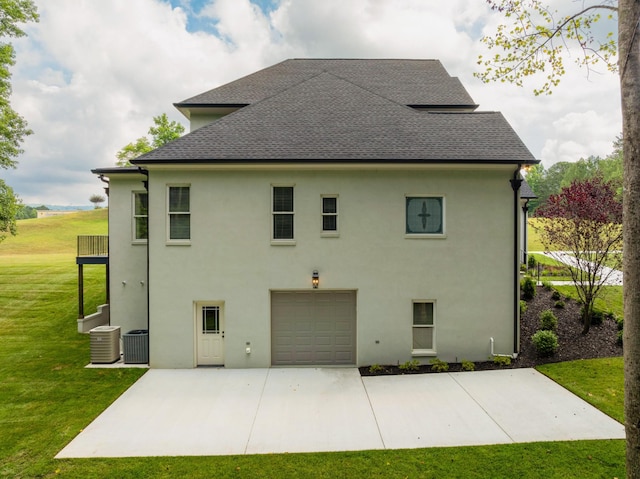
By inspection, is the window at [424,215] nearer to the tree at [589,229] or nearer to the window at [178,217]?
the tree at [589,229]

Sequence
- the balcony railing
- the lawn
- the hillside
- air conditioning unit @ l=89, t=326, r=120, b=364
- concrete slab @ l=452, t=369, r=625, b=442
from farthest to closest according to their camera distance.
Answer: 1. the hillside
2. the balcony railing
3. air conditioning unit @ l=89, t=326, r=120, b=364
4. concrete slab @ l=452, t=369, r=625, b=442
5. the lawn

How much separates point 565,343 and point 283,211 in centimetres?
972

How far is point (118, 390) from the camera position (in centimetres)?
878

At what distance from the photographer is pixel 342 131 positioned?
11047 mm

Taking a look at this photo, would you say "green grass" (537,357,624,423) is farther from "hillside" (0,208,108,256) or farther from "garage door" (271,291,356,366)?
"hillside" (0,208,108,256)

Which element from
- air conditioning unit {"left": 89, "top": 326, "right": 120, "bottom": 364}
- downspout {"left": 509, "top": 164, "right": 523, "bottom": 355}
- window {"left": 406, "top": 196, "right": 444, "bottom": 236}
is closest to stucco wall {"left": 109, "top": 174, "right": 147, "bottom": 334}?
air conditioning unit {"left": 89, "top": 326, "right": 120, "bottom": 364}

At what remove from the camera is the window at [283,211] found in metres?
10.3

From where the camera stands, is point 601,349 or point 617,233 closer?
point 601,349

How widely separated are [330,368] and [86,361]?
7478mm

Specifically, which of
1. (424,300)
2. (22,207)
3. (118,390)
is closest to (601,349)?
(424,300)

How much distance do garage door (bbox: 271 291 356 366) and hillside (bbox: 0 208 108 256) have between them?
39782mm

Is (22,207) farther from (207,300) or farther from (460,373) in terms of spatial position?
(460,373)

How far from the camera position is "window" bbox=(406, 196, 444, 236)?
34.0ft

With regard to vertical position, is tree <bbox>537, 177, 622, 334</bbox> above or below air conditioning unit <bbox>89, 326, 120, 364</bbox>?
above
